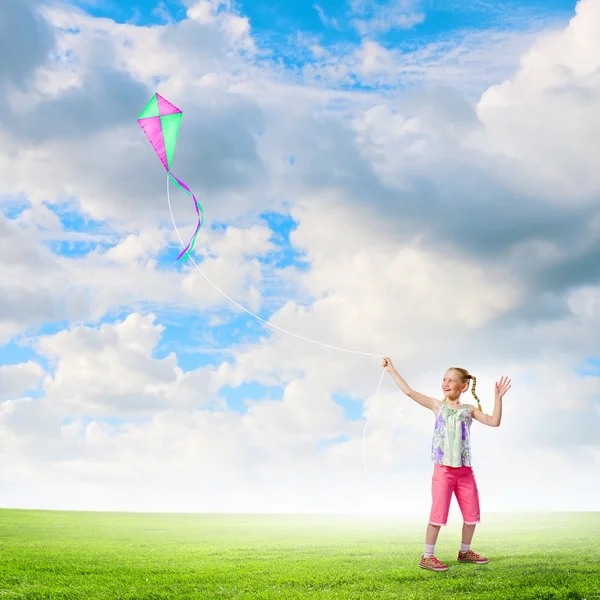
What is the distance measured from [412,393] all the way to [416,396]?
4.2 inches

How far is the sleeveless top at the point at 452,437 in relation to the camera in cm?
1110

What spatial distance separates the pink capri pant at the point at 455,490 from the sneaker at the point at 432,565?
60cm

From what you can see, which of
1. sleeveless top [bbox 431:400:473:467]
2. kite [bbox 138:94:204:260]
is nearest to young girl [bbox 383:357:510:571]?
sleeveless top [bbox 431:400:473:467]

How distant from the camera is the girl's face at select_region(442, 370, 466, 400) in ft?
37.8

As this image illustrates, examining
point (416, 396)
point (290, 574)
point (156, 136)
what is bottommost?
point (290, 574)

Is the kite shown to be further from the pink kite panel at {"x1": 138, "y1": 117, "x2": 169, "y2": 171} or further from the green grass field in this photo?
the green grass field

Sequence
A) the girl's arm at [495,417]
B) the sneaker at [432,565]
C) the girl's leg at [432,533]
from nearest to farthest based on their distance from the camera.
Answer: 1. the sneaker at [432,565]
2. the girl's leg at [432,533]
3. the girl's arm at [495,417]

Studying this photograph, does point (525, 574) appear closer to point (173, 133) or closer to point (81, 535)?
point (173, 133)

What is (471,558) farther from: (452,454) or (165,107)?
(165,107)

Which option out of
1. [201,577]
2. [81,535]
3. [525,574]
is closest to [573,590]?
[525,574]

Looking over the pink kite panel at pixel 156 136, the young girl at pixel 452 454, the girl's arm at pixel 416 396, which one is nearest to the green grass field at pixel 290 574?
the young girl at pixel 452 454

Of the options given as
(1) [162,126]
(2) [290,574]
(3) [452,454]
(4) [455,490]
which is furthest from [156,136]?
(4) [455,490]

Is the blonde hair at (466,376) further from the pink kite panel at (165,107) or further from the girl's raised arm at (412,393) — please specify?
the pink kite panel at (165,107)

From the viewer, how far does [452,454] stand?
1109cm
